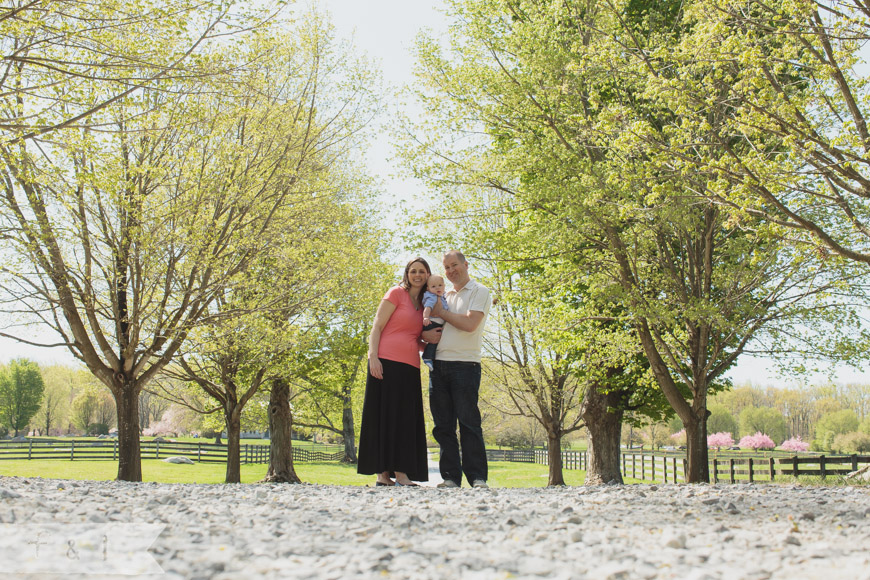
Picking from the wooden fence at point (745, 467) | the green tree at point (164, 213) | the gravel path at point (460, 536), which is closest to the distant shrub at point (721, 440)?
the wooden fence at point (745, 467)

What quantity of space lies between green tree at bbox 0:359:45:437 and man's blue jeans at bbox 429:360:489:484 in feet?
235

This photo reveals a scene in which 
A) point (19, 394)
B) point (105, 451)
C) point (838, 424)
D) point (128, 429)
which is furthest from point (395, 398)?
point (838, 424)

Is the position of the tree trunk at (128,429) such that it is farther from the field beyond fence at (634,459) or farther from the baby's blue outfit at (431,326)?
the field beyond fence at (634,459)

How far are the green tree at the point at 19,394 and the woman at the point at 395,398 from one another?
71291 mm

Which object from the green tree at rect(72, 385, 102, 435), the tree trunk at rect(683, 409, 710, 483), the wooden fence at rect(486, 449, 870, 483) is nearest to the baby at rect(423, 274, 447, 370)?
the tree trunk at rect(683, 409, 710, 483)

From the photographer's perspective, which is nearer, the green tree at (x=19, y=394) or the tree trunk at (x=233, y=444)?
the tree trunk at (x=233, y=444)

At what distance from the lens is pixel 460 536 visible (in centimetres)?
291

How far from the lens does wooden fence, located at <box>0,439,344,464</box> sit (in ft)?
98.6

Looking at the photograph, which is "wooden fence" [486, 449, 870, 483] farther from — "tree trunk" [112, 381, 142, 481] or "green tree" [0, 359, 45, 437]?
"green tree" [0, 359, 45, 437]

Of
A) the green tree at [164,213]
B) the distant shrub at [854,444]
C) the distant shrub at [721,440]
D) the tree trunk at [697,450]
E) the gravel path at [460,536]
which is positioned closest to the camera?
the gravel path at [460,536]

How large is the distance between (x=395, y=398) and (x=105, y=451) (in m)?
30.9

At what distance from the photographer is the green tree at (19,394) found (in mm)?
64312

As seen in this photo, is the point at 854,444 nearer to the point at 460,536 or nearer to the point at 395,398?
the point at 395,398

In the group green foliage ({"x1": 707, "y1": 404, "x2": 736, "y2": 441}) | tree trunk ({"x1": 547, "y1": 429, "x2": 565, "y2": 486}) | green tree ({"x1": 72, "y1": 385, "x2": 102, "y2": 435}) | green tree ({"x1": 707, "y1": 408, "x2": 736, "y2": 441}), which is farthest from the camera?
green foliage ({"x1": 707, "y1": 404, "x2": 736, "y2": 441})
